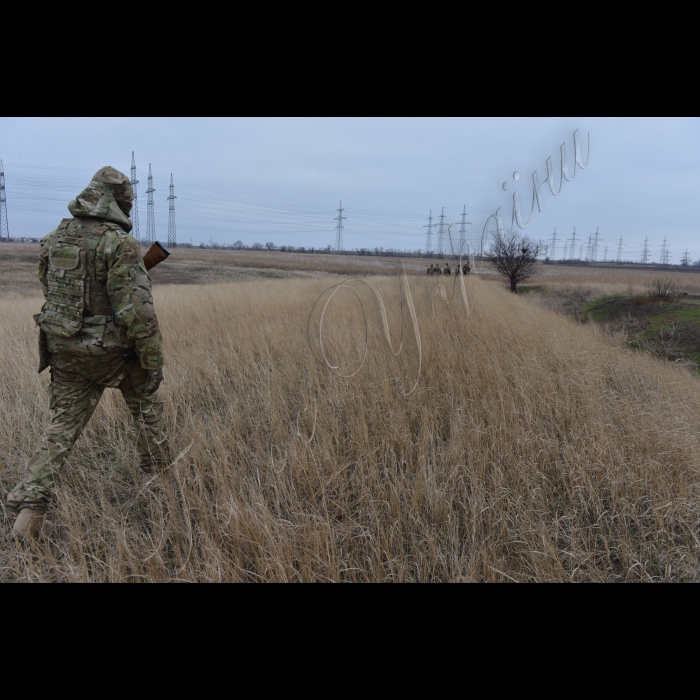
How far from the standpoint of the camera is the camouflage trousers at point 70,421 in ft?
7.52

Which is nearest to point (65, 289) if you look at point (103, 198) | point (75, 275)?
point (75, 275)

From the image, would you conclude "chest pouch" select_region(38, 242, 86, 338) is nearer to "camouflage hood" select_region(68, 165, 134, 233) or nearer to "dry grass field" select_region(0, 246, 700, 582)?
"camouflage hood" select_region(68, 165, 134, 233)

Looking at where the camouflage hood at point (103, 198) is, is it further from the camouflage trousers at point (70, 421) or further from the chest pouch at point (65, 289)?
the camouflage trousers at point (70, 421)

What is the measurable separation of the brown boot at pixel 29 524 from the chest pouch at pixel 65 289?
3.72 feet

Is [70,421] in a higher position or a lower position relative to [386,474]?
higher

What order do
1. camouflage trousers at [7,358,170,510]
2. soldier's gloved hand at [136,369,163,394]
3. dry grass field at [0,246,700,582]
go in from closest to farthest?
dry grass field at [0,246,700,582], camouflage trousers at [7,358,170,510], soldier's gloved hand at [136,369,163,394]

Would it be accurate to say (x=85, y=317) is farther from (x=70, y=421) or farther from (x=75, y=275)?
(x=70, y=421)

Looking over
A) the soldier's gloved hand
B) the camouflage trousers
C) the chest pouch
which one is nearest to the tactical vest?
the chest pouch

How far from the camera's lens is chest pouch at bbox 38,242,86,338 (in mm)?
2299

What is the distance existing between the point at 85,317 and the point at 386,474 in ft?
7.78

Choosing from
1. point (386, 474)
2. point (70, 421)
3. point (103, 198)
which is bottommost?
point (386, 474)

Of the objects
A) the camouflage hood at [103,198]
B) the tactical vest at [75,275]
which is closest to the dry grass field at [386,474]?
the tactical vest at [75,275]

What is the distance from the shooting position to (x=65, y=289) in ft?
7.67
